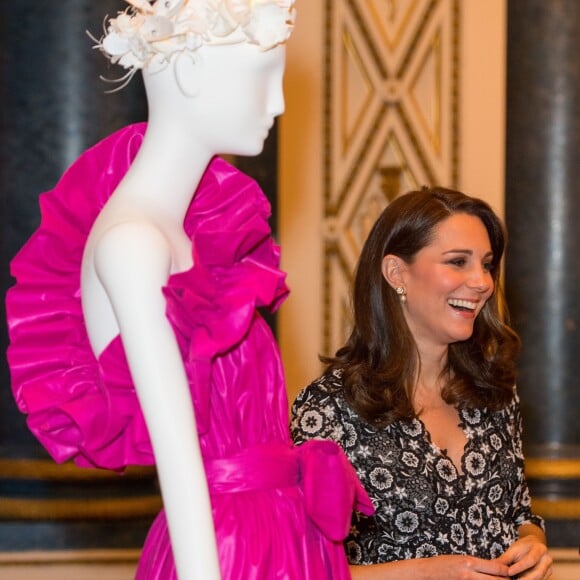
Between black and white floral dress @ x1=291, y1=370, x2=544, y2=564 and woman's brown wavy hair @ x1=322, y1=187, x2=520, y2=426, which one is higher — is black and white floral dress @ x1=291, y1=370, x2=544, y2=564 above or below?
below

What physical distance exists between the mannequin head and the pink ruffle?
0.18 meters

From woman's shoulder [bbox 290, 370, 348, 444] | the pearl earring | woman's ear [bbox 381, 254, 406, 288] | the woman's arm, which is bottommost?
the woman's arm

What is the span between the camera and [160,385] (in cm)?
176

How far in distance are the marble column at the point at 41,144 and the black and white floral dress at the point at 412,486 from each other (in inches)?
61.0

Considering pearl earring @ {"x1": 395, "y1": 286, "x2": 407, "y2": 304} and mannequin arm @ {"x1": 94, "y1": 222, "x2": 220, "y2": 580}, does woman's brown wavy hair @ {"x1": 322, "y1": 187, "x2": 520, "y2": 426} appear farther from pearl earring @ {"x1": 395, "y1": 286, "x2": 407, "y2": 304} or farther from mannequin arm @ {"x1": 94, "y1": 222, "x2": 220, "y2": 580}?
mannequin arm @ {"x1": 94, "y1": 222, "x2": 220, "y2": 580}

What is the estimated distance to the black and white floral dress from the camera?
3.01 m

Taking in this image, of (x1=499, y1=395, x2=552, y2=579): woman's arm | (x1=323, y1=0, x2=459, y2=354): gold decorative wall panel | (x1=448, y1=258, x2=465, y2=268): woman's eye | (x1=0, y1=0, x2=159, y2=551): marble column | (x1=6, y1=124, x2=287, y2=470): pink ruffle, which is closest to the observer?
(x1=6, y1=124, x2=287, y2=470): pink ruffle

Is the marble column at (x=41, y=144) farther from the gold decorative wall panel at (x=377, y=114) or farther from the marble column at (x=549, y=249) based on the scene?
the marble column at (x=549, y=249)

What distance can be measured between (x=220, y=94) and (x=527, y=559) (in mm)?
1578

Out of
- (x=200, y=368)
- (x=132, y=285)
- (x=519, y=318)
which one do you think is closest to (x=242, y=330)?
(x=200, y=368)

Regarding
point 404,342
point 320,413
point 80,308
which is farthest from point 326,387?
point 80,308

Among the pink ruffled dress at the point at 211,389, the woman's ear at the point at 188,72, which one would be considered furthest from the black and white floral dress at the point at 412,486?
the woman's ear at the point at 188,72

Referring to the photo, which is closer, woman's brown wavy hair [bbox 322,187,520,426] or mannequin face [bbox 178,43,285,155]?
mannequin face [bbox 178,43,285,155]

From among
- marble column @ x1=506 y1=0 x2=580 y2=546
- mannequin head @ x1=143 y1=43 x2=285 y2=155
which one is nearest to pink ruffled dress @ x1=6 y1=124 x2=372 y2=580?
mannequin head @ x1=143 y1=43 x2=285 y2=155
